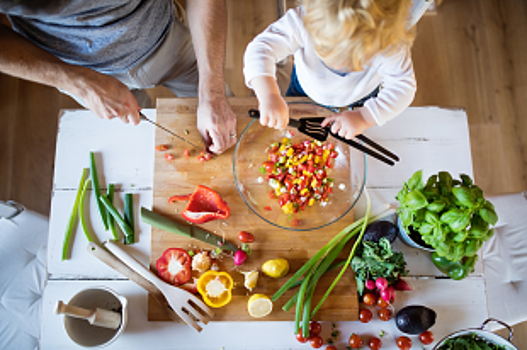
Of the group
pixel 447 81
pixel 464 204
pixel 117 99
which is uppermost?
pixel 447 81

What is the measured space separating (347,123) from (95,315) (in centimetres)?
99

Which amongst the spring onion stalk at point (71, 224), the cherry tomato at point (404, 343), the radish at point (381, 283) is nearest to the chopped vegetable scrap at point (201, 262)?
the spring onion stalk at point (71, 224)

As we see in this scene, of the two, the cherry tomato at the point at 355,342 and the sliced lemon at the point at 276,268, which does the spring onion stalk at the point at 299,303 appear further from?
the cherry tomato at the point at 355,342

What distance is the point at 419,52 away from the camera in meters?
2.14

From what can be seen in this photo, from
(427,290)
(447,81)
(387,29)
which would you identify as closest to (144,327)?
(427,290)

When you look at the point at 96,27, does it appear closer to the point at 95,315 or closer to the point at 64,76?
the point at 64,76

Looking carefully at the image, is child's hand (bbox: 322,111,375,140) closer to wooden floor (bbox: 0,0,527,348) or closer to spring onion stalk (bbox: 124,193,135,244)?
spring onion stalk (bbox: 124,193,135,244)

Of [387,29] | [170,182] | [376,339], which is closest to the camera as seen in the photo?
[387,29]

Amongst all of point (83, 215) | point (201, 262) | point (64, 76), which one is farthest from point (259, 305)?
point (64, 76)

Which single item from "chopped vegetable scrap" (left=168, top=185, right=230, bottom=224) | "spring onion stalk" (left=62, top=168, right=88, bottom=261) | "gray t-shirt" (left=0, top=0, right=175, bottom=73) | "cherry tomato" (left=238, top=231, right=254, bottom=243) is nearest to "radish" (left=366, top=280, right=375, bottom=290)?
"cherry tomato" (left=238, top=231, right=254, bottom=243)

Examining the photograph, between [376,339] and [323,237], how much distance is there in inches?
14.7

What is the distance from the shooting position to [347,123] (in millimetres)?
1020

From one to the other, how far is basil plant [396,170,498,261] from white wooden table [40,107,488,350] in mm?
297

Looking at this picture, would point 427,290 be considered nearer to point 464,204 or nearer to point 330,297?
point 330,297
